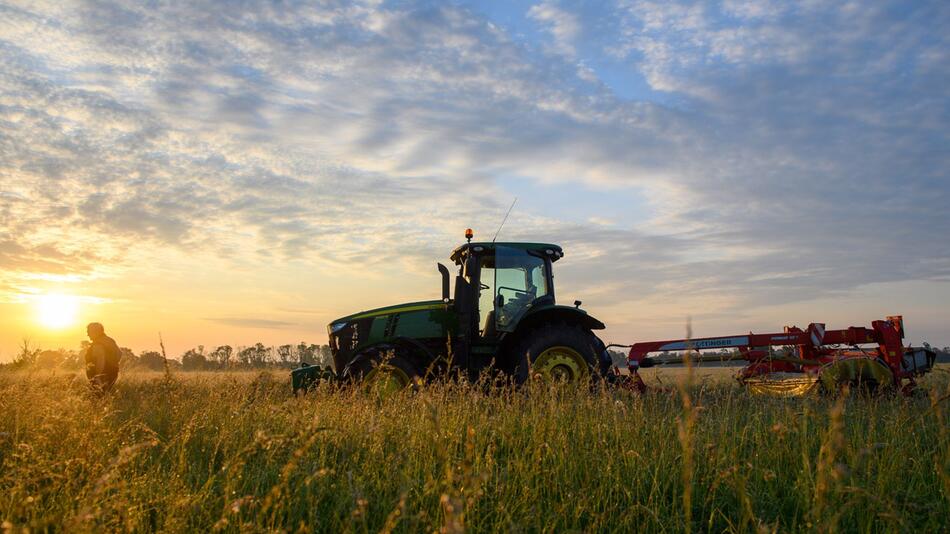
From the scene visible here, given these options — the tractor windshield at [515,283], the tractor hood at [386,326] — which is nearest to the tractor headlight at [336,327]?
the tractor hood at [386,326]

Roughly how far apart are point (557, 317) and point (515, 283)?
837 mm

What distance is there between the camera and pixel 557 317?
9352 millimetres

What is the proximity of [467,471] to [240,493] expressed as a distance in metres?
2.97

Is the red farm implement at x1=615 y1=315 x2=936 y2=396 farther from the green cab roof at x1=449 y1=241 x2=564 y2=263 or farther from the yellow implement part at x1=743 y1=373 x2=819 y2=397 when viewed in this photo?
the green cab roof at x1=449 y1=241 x2=564 y2=263

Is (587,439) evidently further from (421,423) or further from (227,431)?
(227,431)

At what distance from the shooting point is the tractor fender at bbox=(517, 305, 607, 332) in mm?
9164

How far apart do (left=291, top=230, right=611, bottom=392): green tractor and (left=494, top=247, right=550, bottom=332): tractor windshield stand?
0.05 feet

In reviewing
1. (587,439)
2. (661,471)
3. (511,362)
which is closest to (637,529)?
(661,471)

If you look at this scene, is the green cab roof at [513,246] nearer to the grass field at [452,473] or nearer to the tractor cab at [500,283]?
the tractor cab at [500,283]

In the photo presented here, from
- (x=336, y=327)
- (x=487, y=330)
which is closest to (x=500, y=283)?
(x=487, y=330)

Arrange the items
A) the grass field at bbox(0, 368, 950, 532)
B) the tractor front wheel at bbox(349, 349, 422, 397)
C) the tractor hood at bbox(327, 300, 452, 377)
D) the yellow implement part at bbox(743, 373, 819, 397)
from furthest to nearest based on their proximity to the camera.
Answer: the tractor hood at bbox(327, 300, 452, 377), the yellow implement part at bbox(743, 373, 819, 397), the tractor front wheel at bbox(349, 349, 422, 397), the grass field at bbox(0, 368, 950, 532)

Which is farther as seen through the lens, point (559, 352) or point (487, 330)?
point (487, 330)

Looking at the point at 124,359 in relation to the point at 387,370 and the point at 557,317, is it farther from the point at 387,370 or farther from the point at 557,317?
the point at 557,317

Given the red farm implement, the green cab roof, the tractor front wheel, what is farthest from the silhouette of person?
the red farm implement
